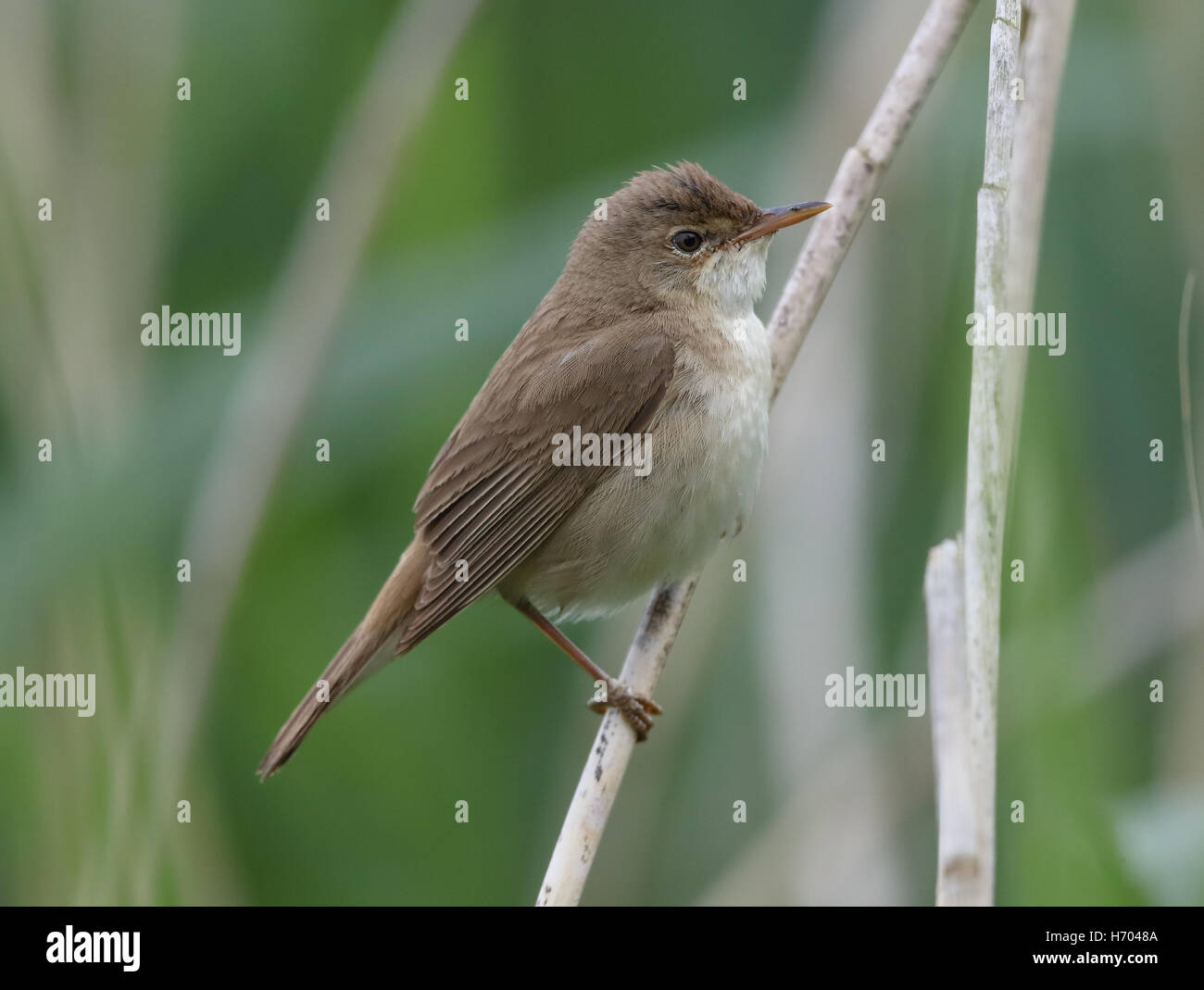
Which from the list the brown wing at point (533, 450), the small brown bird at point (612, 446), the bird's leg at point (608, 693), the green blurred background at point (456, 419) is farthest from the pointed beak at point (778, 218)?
the bird's leg at point (608, 693)

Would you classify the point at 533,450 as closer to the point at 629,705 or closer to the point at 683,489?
the point at 683,489

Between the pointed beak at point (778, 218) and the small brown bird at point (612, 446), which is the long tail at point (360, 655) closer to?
the small brown bird at point (612, 446)

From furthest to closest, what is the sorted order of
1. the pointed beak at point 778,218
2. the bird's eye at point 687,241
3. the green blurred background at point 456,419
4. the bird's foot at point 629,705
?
1. the bird's eye at point 687,241
2. the pointed beak at point 778,218
3. the green blurred background at point 456,419
4. the bird's foot at point 629,705

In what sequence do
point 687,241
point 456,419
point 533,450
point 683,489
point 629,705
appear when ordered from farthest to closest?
point 456,419
point 687,241
point 533,450
point 683,489
point 629,705

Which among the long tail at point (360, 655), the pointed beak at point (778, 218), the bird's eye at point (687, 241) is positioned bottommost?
the long tail at point (360, 655)

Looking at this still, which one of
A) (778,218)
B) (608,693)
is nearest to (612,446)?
(608,693)

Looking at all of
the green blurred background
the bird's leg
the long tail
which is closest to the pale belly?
the bird's leg

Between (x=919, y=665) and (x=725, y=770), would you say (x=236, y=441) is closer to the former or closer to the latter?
(x=725, y=770)

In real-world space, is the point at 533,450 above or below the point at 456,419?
below
